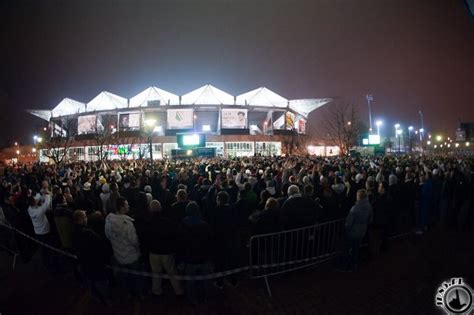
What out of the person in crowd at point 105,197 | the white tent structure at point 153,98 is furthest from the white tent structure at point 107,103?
the person in crowd at point 105,197

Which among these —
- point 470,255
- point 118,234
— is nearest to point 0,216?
point 118,234

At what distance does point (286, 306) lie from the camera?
15.5 feet

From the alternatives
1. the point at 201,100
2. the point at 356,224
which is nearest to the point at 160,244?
the point at 356,224

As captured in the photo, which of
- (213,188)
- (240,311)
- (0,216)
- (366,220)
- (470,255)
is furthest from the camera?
(213,188)

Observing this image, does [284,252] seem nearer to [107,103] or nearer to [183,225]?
[183,225]

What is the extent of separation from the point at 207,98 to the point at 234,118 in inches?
324

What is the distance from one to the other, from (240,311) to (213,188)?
3.84 metres

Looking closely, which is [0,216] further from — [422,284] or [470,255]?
[470,255]

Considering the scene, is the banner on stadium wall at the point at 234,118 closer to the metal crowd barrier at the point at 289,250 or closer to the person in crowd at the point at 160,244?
the metal crowd barrier at the point at 289,250

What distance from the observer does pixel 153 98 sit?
65750mm

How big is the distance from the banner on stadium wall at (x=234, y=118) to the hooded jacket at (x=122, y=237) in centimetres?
5756

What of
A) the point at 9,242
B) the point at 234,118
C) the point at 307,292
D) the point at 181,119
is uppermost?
the point at 234,118

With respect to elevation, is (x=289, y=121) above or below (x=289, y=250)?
above

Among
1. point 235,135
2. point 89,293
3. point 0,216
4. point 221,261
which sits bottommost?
point 89,293
